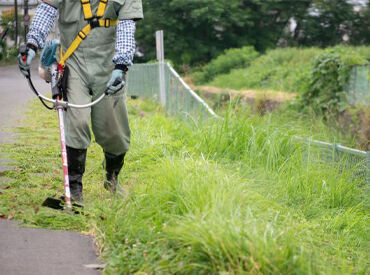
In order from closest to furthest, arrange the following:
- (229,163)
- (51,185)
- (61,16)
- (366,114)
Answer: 1. (61,16)
2. (51,185)
3. (229,163)
4. (366,114)

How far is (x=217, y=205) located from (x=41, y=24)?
6.62 ft

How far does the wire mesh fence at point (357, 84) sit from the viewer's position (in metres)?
16.1

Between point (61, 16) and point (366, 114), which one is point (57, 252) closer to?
point (61, 16)

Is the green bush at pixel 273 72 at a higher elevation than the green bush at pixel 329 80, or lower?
lower

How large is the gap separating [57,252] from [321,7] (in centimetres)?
3786

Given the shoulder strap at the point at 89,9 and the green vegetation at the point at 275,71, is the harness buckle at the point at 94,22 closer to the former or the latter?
the shoulder strap at the point at 89,9

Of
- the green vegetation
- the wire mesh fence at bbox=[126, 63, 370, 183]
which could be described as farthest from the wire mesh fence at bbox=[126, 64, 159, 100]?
the green vegetation

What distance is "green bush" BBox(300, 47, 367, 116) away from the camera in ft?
55.1

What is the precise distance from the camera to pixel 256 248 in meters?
3.53

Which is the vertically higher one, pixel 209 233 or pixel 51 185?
pixel 209 233

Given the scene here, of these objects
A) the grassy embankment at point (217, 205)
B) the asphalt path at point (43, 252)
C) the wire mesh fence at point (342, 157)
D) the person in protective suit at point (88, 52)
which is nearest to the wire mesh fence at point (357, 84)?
the grassy embankment at point (217, 205)

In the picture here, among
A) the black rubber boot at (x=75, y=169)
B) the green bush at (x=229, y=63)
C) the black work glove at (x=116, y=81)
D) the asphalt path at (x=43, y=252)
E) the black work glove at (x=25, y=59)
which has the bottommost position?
the green bush at (x=229, y=63)

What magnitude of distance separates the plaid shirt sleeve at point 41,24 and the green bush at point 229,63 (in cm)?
3020

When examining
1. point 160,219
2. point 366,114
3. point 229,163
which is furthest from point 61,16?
point 366,114
